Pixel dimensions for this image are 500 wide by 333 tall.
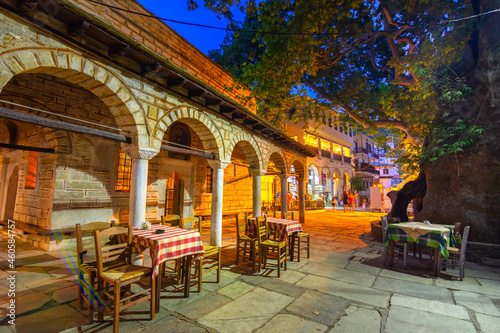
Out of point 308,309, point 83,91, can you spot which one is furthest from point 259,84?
point 308,309

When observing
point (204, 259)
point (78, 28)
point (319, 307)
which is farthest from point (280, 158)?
point (78, 28)

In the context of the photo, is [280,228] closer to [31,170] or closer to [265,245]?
[265,245]

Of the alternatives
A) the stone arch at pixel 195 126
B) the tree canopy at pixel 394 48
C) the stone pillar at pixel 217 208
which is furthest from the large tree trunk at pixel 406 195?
the stone arch at pixel 195 126

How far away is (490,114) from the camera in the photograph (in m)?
6.13

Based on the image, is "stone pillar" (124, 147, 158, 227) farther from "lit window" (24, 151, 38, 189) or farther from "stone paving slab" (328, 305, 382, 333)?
"lit window" (24, 151, 38, 189)

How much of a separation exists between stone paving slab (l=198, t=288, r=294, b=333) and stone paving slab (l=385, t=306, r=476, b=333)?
126cm

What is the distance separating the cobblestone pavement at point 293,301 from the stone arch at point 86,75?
2623 mm

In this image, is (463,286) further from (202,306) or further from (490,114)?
(490,114)

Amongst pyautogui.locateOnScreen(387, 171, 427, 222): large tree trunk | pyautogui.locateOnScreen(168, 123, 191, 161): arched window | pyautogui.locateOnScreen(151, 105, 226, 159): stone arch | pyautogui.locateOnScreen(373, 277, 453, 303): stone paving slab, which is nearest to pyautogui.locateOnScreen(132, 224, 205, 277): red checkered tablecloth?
pyautogui.locateOnScreen(151, 105, 226, 159): stone arch

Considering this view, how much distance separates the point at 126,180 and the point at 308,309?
604cm

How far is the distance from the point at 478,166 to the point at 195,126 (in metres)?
7.58

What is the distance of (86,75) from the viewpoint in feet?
11.0

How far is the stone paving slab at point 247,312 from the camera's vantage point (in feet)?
8.45

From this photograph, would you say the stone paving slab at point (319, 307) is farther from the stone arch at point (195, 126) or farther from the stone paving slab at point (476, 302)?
the stone arch at point (195, 126)
